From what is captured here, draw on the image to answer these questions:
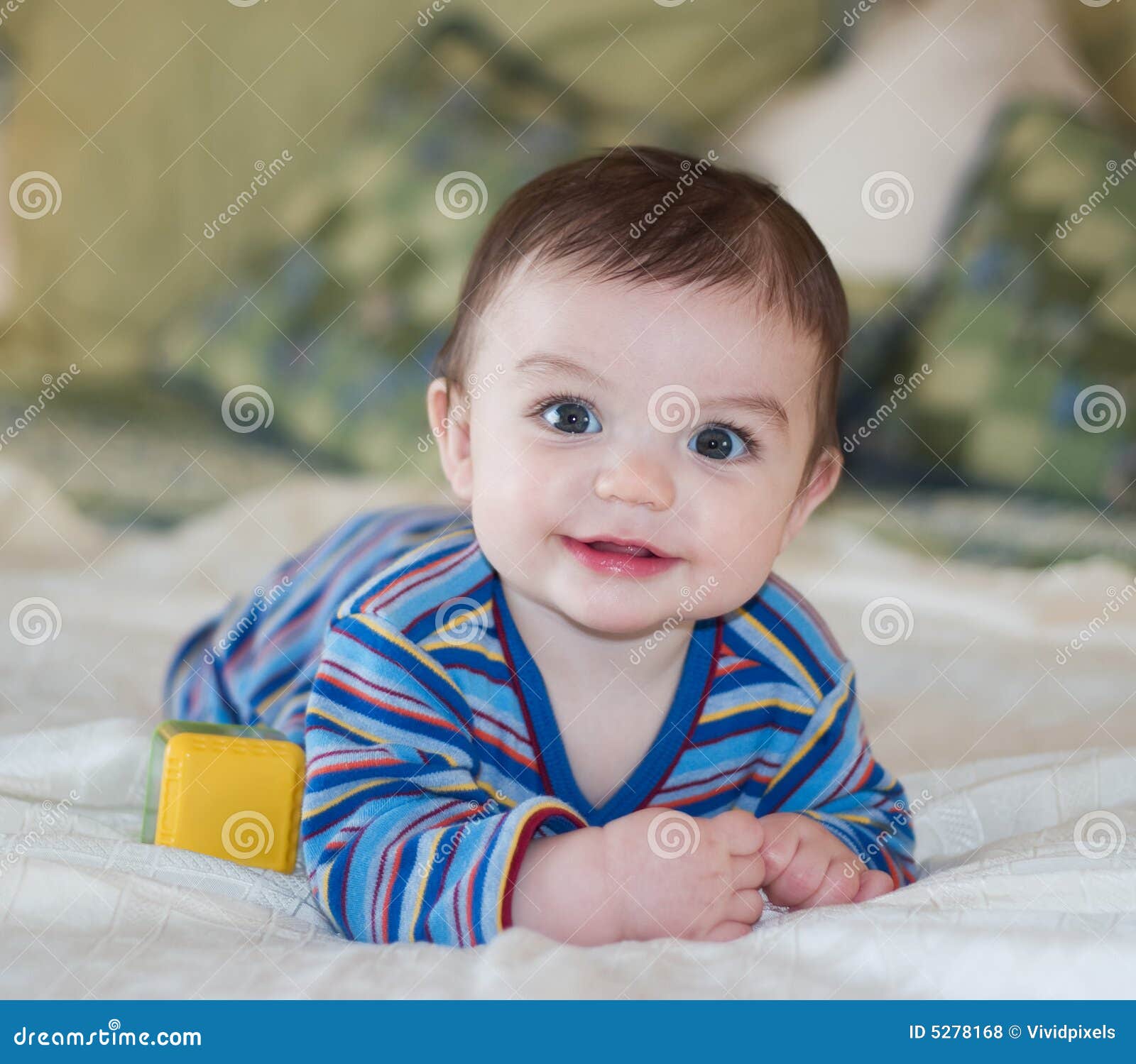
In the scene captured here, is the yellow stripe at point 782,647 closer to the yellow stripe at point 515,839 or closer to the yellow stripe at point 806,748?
the yellow stripe at point 806,748

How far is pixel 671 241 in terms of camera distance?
88 centimetres

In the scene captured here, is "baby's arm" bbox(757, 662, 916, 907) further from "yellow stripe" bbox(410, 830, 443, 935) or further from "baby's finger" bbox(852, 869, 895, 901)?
"yellow stripe" bbox(410, 830, 443, 935)

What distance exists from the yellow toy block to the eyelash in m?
0.31

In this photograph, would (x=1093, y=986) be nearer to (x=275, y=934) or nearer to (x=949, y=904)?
(x=949, y=904)

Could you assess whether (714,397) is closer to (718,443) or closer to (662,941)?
(718,443)

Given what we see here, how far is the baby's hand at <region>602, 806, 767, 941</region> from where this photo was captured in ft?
2.53

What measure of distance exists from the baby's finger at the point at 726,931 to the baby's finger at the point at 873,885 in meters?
0.11

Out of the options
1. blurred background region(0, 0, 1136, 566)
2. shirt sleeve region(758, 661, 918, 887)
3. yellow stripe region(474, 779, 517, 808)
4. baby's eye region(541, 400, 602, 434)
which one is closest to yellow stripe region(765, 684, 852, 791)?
shirt sleeve region(758, 661, 918, 887)

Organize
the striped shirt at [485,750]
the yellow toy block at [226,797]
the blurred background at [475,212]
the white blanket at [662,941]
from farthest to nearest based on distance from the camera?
the blurred background at [475,212]
the yellow toy block at [226,797]
the striped shirt at [485,750]
the white blanket at [662,941]

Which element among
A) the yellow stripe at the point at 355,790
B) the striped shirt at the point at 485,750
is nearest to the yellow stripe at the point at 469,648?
the striped shirt at the point at 485,750

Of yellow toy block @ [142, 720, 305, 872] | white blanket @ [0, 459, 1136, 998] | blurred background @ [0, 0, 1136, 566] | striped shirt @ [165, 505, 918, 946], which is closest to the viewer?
white blanket @ [0, 459, 1136, 998]

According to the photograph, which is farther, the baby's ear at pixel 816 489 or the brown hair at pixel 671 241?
the baby's ear at pixel 816 489

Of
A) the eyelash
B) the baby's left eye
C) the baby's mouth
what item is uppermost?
the eyelash

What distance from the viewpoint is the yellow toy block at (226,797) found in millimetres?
909
